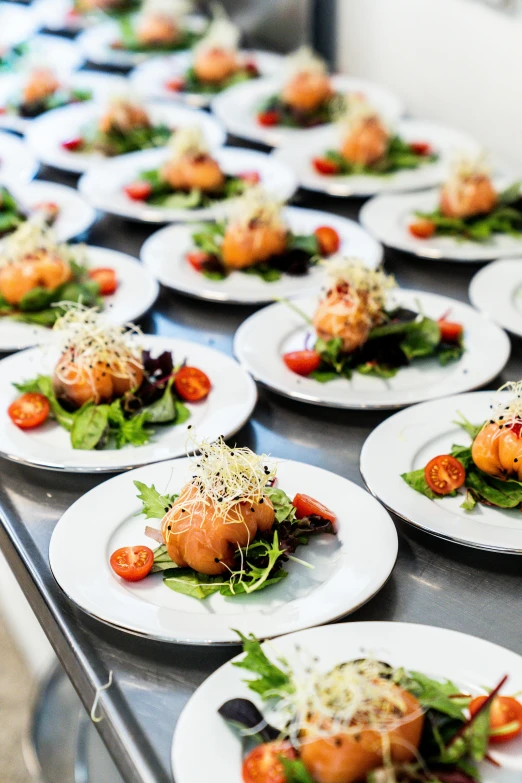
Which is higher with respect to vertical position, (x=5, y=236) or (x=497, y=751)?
(x=497, y=751)

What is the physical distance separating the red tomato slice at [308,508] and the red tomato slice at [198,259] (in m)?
1.28

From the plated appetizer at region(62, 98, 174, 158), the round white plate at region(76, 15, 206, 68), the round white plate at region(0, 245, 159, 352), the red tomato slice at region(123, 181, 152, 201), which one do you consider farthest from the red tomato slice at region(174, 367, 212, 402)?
the round white plate at region(76, 15, 206, 68)

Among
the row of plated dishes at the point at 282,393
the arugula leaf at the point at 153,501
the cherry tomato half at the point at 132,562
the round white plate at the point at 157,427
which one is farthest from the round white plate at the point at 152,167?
the cherry tomato half at the point at 132,562

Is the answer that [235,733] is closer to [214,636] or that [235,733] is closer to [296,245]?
[214,636]

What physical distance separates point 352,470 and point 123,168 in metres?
2.02

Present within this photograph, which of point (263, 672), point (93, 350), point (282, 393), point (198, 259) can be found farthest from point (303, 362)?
point (263, 672)

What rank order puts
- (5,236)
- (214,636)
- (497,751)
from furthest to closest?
(5,236), (214,636), (497,751)

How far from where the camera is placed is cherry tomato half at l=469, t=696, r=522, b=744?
1.36 m

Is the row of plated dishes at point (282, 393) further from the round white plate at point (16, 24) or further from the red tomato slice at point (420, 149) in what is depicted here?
the round white plate at point (16, 24)

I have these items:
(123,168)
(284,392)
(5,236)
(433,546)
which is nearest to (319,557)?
(433,546)

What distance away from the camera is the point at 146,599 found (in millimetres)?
1670

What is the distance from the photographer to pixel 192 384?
7.43 feet

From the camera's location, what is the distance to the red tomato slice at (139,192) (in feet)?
11.2

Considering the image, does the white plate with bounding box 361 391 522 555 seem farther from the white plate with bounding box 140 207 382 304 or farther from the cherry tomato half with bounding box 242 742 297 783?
the white plate with bounding box 140 207 382 304
